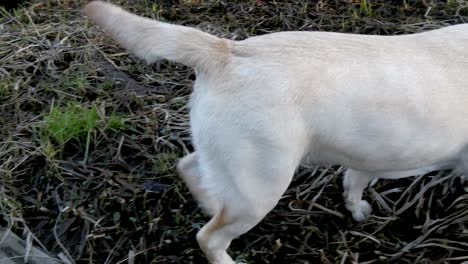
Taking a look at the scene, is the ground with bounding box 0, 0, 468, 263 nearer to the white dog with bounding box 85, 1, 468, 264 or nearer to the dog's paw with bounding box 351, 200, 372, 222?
the dog's paw with bounding box 351, 200, 372, 222

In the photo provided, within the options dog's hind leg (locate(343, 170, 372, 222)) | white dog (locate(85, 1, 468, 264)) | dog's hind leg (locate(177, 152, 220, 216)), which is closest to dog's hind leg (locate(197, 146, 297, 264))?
white dog (locate(85, 1, 468, 264))

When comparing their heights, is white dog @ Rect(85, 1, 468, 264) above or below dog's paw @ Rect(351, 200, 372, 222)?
above

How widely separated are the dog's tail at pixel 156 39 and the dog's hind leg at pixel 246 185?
320 mm

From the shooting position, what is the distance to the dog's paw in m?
2.87

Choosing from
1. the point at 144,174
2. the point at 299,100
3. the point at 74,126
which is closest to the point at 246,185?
the point at 299,100

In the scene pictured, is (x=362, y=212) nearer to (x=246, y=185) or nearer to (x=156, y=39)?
(x=246, y=185)

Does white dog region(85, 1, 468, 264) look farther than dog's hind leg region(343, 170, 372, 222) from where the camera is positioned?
No

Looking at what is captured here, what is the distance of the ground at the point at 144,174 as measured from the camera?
109 inches

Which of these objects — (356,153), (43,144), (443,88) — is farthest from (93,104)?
(443,88)

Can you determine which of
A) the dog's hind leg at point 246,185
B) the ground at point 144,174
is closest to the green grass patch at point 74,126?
the ground at point 144,174

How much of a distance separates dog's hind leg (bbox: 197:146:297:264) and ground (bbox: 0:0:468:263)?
1.26 feet

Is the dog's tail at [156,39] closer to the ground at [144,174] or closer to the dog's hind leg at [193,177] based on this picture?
the dog's hind leg at [193,177]

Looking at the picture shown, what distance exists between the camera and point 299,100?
2.17 metres

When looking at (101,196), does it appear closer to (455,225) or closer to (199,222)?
(199,222)
